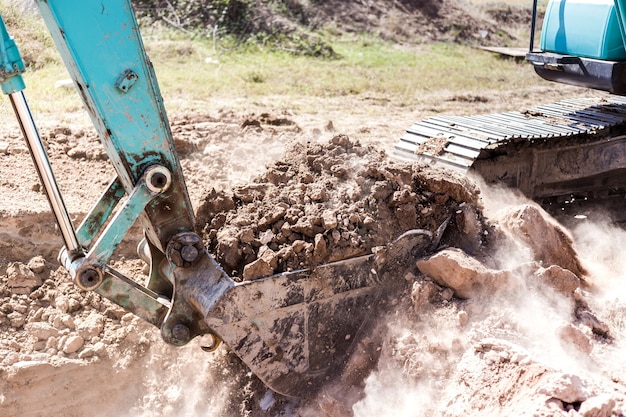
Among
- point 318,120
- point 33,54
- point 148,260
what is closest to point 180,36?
point 33,54

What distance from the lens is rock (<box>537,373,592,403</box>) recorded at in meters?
2.81

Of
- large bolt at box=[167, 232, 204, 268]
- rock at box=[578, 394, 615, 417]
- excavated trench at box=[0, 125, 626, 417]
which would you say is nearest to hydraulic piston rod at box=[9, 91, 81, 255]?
large bolt at box=[167, 232, 204, 268]

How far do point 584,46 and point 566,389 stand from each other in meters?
3.43

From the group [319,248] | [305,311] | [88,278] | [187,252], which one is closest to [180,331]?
[187,252]

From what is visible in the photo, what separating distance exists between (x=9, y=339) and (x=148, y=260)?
1.11m

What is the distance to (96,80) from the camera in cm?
306

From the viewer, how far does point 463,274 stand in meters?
3.66

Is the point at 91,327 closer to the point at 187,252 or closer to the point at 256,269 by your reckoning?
the point at 187,252


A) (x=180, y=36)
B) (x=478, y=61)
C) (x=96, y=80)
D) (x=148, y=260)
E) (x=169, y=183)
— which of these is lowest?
(x=478, y=61)

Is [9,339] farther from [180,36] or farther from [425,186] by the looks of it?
[180,36]

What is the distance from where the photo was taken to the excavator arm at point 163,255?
119 inches

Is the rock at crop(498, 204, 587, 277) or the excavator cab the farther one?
the excavator cab

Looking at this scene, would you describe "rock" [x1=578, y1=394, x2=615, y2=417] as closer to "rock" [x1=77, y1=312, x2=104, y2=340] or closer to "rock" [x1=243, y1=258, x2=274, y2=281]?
"rock" [x1=243, y1=258, x2=274, y2=281]

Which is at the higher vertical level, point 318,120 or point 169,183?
point 169,183
